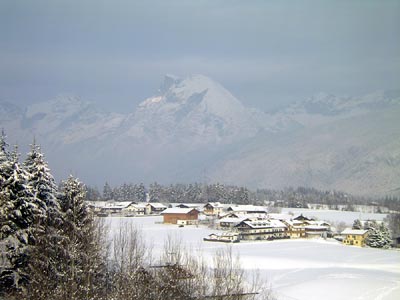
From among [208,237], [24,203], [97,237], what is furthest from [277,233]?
[24,203]

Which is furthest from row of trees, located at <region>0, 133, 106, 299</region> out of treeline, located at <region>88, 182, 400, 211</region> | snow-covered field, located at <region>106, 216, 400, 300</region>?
treeline, located at <region>88, 182, 400, 211</region>

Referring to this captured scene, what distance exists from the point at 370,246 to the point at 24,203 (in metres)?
56.4

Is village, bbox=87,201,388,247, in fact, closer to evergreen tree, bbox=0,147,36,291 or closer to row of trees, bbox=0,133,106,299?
row of trees, bbox=0,133,106,299

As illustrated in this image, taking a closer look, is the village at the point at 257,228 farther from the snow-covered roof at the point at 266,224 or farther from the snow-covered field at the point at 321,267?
the snow-covered field at the point at 321,267

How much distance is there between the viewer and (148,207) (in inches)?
4550

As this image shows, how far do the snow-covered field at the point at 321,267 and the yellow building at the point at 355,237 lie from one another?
153cm

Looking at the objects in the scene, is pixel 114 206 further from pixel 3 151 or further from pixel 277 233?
pixel 3 151

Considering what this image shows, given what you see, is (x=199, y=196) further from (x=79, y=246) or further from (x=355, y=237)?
(x=79, y=246)

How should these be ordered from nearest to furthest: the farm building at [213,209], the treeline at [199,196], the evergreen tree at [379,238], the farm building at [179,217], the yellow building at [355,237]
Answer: the evergreen tree at [379,238]
the yellow building at [355,237]
the farm building at [179,217]
the farm building at [213,209]
the treeline at [199,196]

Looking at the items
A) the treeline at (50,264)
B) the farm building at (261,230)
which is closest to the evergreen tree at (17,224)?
the treeline at (50,264)

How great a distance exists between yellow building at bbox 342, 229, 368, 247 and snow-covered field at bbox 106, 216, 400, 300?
1.53m

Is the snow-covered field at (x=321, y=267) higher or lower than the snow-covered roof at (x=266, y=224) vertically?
lower

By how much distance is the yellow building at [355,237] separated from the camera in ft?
230

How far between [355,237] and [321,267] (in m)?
25.5
